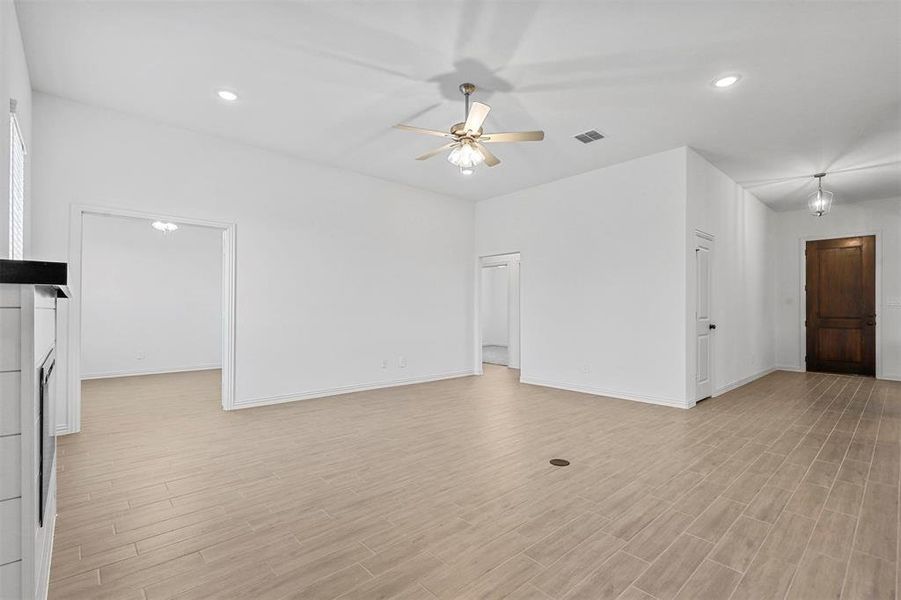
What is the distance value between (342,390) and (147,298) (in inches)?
181

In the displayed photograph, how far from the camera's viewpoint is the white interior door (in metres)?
5.37

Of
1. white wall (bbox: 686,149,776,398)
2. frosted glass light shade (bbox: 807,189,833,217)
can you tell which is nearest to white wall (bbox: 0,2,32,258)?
white wall (bbox: 686,149,776,398)

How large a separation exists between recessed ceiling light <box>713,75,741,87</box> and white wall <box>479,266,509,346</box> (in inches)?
347

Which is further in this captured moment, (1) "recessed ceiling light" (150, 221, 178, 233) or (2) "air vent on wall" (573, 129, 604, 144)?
(1) "recessed ceiling light" (150, 221, 178, 233)

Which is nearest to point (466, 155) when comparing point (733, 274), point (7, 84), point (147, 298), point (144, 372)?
point (7, 84)

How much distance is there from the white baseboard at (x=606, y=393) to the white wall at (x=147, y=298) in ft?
20.7

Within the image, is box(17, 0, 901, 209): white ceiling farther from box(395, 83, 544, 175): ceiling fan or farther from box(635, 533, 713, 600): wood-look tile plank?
box(635, 533, 713, 600): wood-look tile plank

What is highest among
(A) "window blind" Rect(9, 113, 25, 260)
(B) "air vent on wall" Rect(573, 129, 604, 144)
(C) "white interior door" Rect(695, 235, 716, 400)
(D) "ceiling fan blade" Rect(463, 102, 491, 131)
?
(B) "air vent on wall" Rect(573, 129, 604, 144)

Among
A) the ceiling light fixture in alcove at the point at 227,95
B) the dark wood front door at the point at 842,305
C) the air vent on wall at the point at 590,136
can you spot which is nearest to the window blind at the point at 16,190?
the ceiling light fixture in alcove at the point at 227,95

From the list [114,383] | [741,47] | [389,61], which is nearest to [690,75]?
[741,47]

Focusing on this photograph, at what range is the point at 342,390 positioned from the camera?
5.90 meters

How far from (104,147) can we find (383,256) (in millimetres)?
3415

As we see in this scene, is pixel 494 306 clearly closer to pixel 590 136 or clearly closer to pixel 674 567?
pixel 590 136

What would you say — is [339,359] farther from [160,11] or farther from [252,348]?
[160,11]
